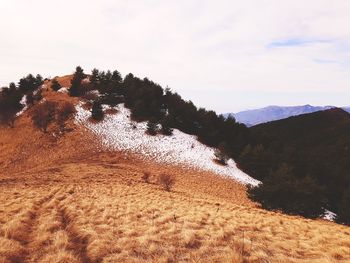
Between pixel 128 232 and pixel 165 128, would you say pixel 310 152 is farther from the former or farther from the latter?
pixel 128 232

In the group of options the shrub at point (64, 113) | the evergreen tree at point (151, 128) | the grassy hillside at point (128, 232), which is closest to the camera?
the grassy hillside at point (128, 232)

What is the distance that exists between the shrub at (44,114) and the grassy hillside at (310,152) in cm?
2525

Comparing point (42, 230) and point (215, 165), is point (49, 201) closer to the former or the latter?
point (42, 230)

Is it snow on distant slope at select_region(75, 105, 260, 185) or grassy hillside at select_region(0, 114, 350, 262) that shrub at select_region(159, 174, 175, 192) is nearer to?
grassy hillside at select_region(0, 114, 350, 262)

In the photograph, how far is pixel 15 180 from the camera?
2347cm

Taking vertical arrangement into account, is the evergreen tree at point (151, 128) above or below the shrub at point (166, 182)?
above

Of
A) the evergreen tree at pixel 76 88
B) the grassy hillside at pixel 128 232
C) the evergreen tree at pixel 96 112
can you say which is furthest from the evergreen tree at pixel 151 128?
the grassy hillside at pixel 128 232

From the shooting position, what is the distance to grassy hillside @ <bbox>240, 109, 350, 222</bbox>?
4188 centimetres

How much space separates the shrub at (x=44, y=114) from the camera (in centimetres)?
4341

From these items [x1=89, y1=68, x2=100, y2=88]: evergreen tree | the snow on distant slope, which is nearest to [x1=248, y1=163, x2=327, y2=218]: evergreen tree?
the snow on distant slope

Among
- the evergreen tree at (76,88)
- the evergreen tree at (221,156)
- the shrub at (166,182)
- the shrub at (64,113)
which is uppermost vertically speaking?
the evergreen tree at (76,88)

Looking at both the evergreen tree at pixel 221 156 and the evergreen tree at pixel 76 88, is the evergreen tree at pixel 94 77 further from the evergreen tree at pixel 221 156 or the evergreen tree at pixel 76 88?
the evergreen tree at pixel 221 156

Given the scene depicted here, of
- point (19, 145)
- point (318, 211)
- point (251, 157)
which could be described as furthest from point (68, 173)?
point (251, 157)

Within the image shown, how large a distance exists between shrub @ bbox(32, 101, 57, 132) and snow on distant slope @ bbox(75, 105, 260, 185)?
11.3ft
